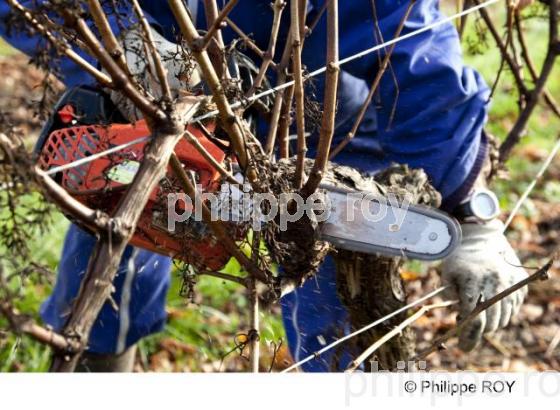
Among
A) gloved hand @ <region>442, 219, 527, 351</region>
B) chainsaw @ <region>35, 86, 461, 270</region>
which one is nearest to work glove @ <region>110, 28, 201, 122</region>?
chainsaw @ <region>35, 86, 461, 270</region>

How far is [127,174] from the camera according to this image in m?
1.53

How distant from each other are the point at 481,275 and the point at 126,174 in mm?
1004

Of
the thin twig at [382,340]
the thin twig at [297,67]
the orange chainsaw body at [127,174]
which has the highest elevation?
the thin twig at [297,67]

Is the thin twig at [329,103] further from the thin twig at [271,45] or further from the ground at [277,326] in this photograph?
the ground at [277,326]

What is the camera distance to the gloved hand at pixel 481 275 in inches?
85.7

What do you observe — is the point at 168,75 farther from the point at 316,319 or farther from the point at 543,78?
the point at 543,78

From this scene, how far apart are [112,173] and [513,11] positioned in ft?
4.13

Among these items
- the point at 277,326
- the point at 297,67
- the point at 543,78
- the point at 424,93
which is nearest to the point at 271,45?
the point at 297,67

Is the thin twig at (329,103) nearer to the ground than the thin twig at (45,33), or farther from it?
farther from it

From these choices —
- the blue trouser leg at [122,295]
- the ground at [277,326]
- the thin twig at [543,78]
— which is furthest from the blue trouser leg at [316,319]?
the thin twig at [543,78]

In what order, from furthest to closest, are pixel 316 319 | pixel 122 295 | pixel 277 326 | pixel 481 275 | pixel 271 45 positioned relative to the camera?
pixel 277 326 → pixel 122 295 → pixel 316 319 → pixel 481 275 → pixel 271 45

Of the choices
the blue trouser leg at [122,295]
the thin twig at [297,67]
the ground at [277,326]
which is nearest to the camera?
the thin twig at [297,67]

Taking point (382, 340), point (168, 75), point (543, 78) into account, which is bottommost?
point (382, 340)
